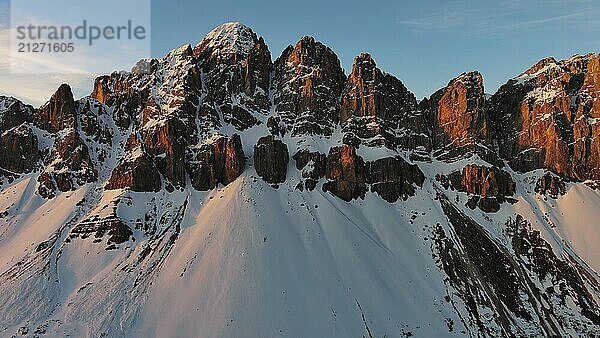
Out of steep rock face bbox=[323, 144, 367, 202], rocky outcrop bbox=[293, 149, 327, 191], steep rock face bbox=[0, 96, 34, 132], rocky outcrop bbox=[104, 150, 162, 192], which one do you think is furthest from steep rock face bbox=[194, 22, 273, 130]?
steep rock face bbox=[0, 96, 34, 132]

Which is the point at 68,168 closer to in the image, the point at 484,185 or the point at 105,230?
the point at 105,230

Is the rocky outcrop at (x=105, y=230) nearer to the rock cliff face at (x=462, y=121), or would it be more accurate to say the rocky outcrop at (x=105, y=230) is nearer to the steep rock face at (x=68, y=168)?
the steep rock face at (x=68, y=168)

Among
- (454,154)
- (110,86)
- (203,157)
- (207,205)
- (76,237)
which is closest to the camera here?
(76,237)

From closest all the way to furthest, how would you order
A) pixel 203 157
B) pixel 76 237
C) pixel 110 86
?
pixel 76 237, pixel 203 157, pixel 110 86

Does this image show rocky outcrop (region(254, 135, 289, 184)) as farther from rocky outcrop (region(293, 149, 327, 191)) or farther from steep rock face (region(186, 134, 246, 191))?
steep rock face (region(186, 134, 246, 191))

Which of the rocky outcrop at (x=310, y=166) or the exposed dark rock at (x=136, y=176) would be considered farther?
the rocky outcrop at (x=310, y=166)

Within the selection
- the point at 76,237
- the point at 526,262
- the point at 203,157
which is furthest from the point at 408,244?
the point at 76,237

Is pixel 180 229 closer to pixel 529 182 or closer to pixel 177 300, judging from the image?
pixel 177 300

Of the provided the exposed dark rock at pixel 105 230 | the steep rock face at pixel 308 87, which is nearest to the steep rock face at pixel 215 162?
the steep rock face at pixel 308 87
